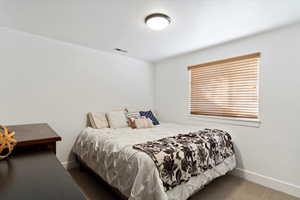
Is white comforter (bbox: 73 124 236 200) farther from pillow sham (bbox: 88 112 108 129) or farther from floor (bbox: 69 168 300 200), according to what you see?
pillow sham (bbox: 88 112 108 129)

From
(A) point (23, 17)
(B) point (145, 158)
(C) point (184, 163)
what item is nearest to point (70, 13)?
(A) point (23, 17)

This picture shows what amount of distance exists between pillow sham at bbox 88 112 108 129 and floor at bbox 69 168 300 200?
2.79 ft

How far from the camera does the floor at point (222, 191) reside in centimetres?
198

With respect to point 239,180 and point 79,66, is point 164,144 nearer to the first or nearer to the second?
point 239,180

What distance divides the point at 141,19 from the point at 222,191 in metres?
2.54

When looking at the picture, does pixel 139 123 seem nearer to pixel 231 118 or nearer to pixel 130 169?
pixel 130 169

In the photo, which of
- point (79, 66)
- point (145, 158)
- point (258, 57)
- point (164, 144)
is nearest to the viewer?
point (145, 158)

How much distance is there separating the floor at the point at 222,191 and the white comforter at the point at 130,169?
0.81 ft

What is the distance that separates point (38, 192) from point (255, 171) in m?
2.82

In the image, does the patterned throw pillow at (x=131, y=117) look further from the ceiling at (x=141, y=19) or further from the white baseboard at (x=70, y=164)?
the ceiling at (x=141, y=19)

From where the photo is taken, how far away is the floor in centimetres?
198

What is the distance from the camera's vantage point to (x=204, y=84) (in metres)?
3.04

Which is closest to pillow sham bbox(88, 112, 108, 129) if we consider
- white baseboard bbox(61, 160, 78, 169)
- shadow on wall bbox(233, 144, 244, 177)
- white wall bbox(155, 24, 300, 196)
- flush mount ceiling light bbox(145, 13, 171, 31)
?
white baseboard bbox(61, 160, 78, 169)

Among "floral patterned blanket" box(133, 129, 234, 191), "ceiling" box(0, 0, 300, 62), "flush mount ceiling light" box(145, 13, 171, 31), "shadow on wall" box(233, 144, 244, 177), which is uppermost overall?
"ceiling" box(0, 0, 300, 62)
